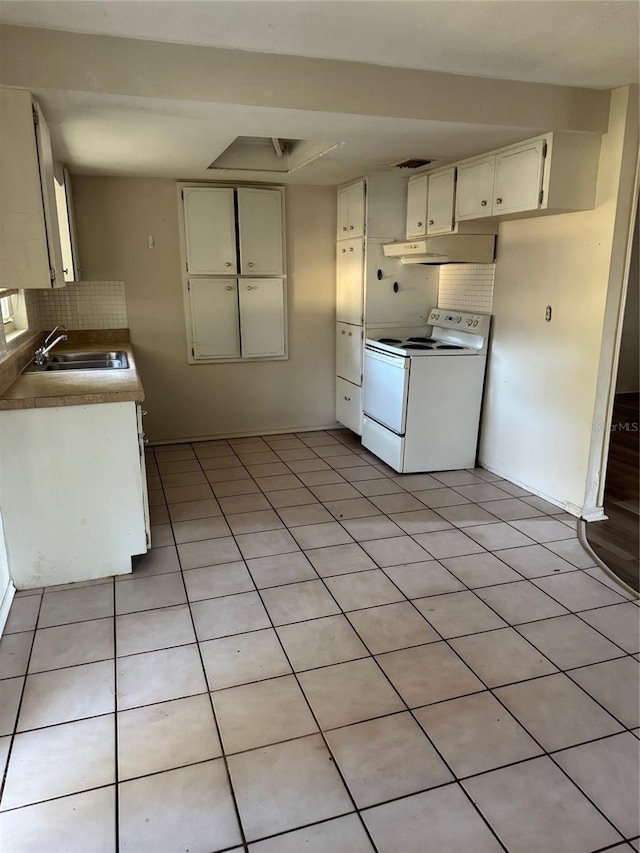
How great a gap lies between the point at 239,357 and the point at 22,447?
252 cm

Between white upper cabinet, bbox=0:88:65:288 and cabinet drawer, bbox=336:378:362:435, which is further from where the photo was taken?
cabinet drawer, bbox=336:378:362:435

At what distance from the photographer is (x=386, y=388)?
4.16 metres

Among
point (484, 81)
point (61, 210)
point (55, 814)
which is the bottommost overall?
point (55, 814)

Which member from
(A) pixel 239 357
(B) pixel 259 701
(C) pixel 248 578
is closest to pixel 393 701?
(B) pixel 259 701

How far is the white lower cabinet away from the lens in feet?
8.16

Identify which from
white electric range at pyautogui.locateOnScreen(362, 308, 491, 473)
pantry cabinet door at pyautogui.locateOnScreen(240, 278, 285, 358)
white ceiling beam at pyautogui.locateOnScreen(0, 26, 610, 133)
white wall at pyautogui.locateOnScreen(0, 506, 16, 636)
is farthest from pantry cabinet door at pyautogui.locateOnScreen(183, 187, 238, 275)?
white wall at pyautogui.locateOnScreen(0, 506, 16, 636)

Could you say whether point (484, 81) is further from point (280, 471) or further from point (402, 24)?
point (280, 471)

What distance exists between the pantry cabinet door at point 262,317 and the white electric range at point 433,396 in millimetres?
1000

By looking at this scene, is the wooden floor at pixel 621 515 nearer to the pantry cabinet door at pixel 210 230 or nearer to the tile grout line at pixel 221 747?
the tile grout line at pixel 221 747

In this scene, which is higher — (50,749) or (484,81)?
(484,81)

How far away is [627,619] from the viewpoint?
7.72ft

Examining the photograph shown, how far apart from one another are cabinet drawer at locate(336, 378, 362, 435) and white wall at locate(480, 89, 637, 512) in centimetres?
106

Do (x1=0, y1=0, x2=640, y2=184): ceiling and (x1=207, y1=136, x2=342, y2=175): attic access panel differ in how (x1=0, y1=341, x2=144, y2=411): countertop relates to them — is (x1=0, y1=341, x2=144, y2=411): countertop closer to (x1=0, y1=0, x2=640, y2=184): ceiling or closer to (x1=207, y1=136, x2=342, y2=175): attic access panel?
(x1=0, y1=0, x2=640, y2=184): ceiling

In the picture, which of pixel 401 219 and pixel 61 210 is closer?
pixel 61 210
